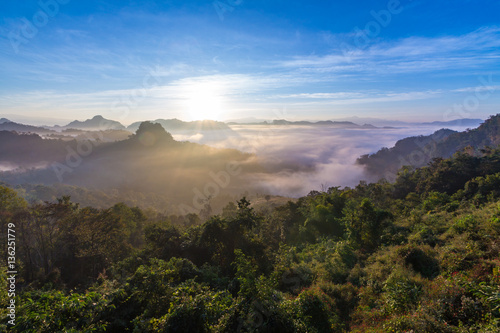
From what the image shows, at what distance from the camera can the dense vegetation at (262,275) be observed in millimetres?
6547

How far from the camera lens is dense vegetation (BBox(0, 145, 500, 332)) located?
6.55 m

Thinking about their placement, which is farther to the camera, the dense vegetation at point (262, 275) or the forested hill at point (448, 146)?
the forested hill at point (448, 146)

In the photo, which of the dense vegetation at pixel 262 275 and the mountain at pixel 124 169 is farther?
the mountain at pixel 124 169

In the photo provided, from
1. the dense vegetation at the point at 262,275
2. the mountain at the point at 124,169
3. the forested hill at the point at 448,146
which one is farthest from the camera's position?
the mountain at the point at 124,169

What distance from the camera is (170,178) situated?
157750 mm

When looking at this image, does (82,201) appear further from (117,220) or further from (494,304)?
(494,304)

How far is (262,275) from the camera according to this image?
7895mm

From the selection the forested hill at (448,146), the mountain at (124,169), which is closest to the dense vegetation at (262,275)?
the mountain at (124,169)

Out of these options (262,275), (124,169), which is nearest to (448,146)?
(262,275)

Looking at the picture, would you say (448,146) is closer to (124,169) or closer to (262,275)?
(262,275)

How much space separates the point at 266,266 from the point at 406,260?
834cm

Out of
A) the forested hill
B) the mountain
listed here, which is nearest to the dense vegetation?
the mountain

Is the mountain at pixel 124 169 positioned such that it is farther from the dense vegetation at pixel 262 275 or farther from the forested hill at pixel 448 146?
the forested hill at pixel 448 146

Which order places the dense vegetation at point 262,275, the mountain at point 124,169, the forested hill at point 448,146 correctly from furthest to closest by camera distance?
the mountain at point 124,169 → the forested hill at point 448,146 → the dense vegetation at point 262,275
